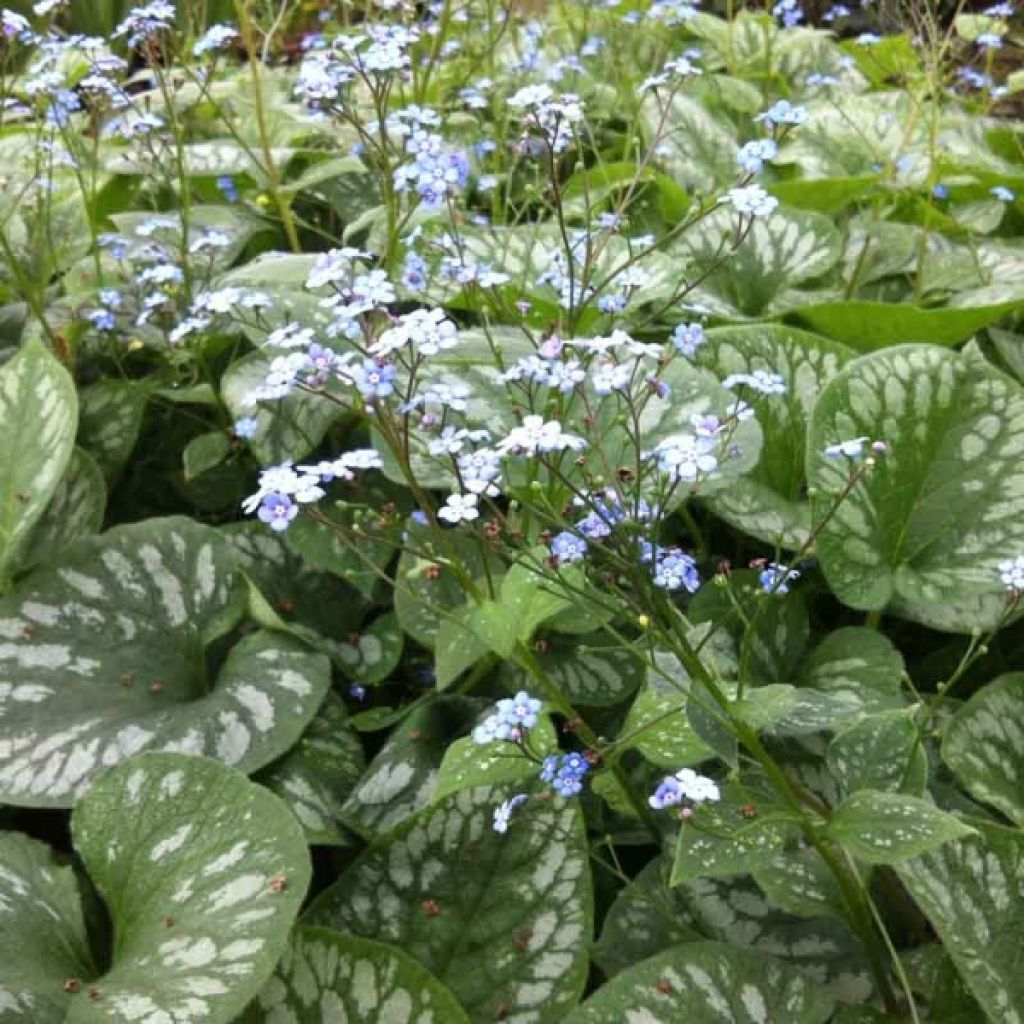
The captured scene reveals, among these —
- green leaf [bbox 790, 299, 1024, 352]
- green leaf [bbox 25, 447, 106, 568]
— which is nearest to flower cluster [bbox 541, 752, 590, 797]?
green leaf [bbox 25, 447, 106, 568]

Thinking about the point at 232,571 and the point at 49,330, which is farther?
the point at 49,330

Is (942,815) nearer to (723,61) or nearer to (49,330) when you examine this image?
(49,330)

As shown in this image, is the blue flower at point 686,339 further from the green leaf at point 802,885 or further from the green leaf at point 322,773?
the green leaf at point 322,773

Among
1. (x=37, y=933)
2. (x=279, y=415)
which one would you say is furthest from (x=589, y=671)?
(x=37, y=933)

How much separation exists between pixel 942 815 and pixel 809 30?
316 centimetres

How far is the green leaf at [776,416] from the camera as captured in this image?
1648 mm

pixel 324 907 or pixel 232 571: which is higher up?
pixel 232 571

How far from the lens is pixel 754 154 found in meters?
1.36

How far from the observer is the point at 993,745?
1428 mm

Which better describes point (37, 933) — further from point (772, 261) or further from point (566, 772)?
point (772, 261)

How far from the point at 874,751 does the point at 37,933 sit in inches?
35.7

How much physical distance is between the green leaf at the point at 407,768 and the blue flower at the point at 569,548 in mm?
471

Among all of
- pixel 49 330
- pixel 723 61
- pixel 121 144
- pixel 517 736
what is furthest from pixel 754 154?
pixel 723 61

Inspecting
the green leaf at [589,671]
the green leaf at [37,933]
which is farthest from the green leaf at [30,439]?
the green leaf at [589,671]
